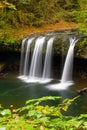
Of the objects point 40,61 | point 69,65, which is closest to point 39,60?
point 40,61

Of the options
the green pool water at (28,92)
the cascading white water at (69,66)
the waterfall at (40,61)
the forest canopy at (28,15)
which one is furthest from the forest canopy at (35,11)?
the green pool water at (28,92)

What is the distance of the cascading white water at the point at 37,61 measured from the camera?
15602mm

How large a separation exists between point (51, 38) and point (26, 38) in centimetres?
144

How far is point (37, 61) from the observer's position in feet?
51.5

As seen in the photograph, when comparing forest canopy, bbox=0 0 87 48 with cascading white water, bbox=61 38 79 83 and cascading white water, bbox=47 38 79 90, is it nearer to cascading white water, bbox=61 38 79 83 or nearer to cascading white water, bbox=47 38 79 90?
cascading white water, bbox=47 38 79 90

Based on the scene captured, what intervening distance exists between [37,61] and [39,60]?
0.36 ft

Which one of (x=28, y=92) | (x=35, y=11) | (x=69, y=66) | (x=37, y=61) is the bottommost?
(x=28, y=92)

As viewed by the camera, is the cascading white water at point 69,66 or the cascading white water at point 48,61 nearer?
the cascading white water at point 69,66

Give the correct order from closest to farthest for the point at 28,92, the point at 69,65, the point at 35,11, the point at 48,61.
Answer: the point at 28,92
the point at 69,65
the point at 48,61
the point at 35,11

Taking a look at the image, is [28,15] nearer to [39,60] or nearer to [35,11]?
[35,11]

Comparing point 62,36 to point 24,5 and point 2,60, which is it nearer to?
point 2,60

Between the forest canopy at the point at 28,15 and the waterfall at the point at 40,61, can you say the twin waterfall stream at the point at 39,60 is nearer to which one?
the waterfall at the point at 40,61

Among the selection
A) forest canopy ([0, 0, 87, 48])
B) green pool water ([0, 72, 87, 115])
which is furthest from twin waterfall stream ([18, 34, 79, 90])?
forest canopy ([0, 0, 87, 48])

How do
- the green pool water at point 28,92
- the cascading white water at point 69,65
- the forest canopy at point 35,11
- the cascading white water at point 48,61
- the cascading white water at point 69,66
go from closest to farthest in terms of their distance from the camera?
the green pool water at point 28,92 → the cascading white water at point 69,66 → the cascading white water at point 69,65 → the cascading white water at point 48,61 → the forest canopy at point 35,11
